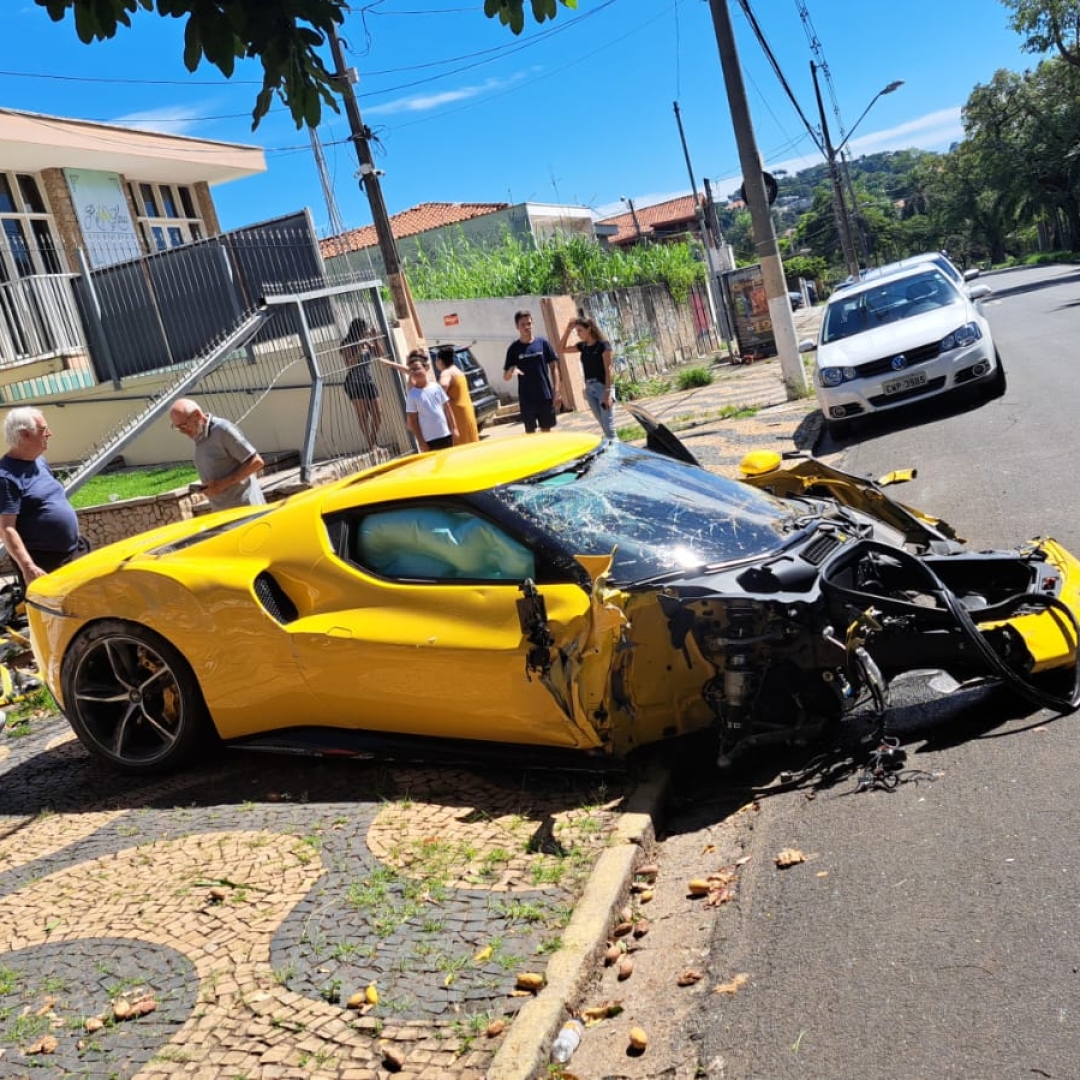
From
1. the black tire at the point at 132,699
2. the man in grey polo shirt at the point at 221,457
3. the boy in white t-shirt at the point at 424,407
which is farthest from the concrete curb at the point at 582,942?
the boy in white t-shirt at the point at 424,407

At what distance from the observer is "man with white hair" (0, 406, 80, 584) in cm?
702

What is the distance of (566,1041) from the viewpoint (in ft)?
9.96

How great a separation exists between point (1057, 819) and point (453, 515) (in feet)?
8.42

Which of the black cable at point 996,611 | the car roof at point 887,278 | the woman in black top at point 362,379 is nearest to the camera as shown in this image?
the black cable at point 996,611

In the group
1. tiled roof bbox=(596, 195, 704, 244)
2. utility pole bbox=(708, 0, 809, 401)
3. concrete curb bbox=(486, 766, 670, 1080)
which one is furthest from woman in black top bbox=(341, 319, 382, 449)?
tiled roof bbox=(596, 195, 704, 244)

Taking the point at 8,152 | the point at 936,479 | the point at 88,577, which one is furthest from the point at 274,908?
the point at 8,152

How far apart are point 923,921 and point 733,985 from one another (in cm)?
57

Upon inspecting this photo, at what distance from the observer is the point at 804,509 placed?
5.16m

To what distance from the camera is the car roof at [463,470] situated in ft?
16.0

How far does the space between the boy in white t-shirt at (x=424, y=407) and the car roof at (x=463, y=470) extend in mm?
5171

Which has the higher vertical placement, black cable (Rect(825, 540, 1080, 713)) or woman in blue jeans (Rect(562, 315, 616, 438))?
woman in blue jeans (Rect(562, 315, 616, 438))

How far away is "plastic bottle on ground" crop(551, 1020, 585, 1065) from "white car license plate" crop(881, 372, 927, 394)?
9.80 metres

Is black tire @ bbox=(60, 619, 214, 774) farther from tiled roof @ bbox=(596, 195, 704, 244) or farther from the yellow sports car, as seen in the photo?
tiled roof @ bbox=(596, 195, 704, 244)

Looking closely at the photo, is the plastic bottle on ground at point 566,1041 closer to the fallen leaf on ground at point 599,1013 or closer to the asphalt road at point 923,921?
the fallen leaf on ground at point 599,1013
